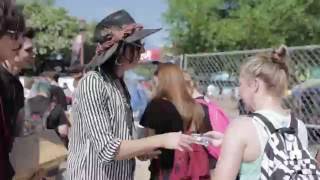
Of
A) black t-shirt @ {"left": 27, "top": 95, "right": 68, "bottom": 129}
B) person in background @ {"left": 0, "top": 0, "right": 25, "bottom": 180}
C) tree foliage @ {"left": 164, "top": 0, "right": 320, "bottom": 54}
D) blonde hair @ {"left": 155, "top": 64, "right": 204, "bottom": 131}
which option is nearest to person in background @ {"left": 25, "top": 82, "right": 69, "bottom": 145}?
black t-shirt @ {"left": 27, "top": 95, "right": 68, "bottom": 129}

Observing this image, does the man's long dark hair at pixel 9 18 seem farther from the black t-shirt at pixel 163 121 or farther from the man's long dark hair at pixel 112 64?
the black t-shirt at pixel 163 121

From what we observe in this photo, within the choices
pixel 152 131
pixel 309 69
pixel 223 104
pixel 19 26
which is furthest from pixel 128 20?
pixel 223 104

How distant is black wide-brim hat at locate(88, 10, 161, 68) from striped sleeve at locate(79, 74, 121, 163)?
0.15m

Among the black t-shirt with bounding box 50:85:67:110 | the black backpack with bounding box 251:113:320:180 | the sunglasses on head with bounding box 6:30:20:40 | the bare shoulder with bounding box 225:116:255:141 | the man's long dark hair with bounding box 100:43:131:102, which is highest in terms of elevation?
the sunglasses on head with bounding box 6:30:20:40

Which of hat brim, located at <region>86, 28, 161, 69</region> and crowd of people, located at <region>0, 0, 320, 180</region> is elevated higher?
hat brim, located at <region>86, 28, 161, 69</region>

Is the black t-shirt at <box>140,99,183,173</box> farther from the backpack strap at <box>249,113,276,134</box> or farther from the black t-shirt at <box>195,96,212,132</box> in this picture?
the backpack strap at <box>249,113,276,134</box>

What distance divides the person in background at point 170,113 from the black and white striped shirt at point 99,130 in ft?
5.55

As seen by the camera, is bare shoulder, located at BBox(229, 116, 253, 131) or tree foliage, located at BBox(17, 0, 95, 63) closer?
bare shoulder, located at BBox(229, 116, 253, 131)

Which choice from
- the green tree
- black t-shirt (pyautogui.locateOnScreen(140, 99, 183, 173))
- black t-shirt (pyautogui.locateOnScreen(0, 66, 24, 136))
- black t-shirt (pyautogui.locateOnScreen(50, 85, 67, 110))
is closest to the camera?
black t-shirt (pyautogui.locateOnScreen(0, 66, 24, 136))

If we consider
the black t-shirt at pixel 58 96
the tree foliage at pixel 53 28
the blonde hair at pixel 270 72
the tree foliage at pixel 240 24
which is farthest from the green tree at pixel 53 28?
the blonde hair at pixel 270 72

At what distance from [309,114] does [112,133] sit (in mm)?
3867

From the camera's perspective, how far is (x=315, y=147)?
6234 mm

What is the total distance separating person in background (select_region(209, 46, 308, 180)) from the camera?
2885 mm

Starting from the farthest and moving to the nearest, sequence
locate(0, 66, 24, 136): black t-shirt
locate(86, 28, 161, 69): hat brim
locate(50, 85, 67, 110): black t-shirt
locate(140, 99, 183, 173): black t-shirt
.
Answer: locate(50, 85, 67, 110): black t-shirt → locate(140, 99, 183, 173): black t-shirt → locate(86, 28, 161, 69): hat brim → locate(0, 66, 24, 136): black t-shirt
